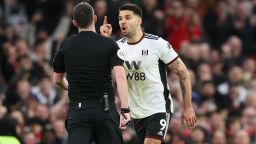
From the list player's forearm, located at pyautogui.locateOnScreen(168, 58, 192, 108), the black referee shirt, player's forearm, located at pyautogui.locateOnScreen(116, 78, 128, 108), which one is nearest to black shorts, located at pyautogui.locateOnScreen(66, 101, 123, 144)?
the black referee shirt

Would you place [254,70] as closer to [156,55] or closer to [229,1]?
[229,1]

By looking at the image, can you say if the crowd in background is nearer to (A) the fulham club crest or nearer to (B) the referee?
(A) the fulham club crest

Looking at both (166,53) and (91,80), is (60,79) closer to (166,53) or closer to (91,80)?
(91,80)

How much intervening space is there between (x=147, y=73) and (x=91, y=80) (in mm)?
1495

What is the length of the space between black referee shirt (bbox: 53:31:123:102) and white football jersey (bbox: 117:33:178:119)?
50.8 inches

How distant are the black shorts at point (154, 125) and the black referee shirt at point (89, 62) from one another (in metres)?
1.47

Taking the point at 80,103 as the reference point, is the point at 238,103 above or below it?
below

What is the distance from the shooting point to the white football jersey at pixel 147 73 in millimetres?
13211

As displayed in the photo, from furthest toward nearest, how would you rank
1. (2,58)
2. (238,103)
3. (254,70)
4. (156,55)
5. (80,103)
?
1. (254,70)
2. (238,103)
3. (2,58)
4. (156,55)
5. (80,103)

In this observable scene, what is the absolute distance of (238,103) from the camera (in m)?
21.7

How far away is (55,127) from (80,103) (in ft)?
18.6

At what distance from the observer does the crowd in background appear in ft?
60.1

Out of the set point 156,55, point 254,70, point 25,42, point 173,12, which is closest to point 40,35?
point 25,42

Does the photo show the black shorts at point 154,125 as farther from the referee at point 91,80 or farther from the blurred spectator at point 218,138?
the blurred spectator at point 218,138
